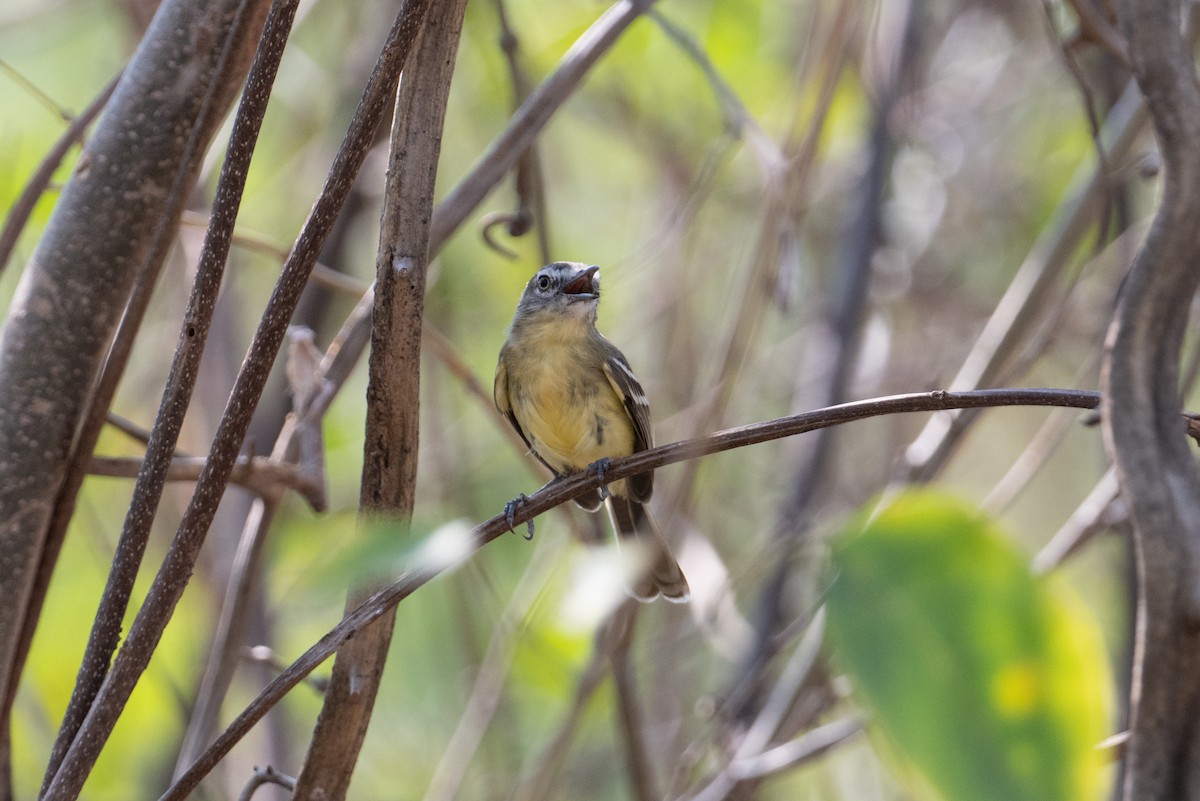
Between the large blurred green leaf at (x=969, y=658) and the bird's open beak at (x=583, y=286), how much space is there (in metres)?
2.84

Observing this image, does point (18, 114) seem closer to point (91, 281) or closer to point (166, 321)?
point (166, 321)

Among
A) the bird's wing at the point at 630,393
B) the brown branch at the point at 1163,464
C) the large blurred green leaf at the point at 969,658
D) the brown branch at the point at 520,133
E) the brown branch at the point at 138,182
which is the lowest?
the large blurred green leaf at the point at 969,658

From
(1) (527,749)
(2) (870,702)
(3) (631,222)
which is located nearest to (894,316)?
(3) (631,222)

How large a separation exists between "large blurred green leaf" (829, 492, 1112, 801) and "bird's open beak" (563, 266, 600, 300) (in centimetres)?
284

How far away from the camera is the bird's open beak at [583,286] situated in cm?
358

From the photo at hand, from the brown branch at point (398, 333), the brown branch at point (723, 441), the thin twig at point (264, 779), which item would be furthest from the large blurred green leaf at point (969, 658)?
the thin twig at point (264, 779)

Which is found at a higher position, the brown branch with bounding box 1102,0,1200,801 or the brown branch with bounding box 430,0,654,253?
the brown branch with bounding box 430,0,654,253

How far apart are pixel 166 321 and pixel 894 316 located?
10.3ft

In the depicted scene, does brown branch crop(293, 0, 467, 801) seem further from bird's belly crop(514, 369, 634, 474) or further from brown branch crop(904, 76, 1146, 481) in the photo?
bird's belly crop(514, 369, 634, 474)

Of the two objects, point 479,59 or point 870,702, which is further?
point 479,59

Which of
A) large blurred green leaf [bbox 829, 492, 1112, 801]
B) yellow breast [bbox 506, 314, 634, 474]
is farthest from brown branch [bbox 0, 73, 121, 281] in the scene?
large blurred green leaf [bbox 829, 492, 1112, 801]

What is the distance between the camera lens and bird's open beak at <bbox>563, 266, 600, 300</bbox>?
3578 mm

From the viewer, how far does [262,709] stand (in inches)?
53.7

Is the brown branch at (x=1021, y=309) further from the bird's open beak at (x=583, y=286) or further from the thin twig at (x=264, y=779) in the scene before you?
the thin twig at (x=264, y=779)
